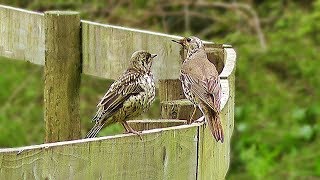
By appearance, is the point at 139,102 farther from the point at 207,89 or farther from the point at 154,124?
the point at 154,124

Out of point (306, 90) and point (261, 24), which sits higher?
point (261, 24)

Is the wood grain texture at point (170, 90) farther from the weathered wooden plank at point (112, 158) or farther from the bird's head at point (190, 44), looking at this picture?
the weathered wooden plank at point (112, 158)

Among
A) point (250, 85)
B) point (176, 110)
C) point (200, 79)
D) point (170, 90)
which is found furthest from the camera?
point (250, 85)

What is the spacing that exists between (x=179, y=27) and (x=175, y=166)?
8921mm

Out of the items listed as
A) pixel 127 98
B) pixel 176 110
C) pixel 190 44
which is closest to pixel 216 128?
pixel 176 110

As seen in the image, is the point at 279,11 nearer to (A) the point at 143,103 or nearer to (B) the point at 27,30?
(B) the point at 27,30

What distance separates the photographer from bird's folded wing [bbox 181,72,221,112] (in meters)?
4.46

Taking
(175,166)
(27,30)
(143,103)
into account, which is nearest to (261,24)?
(27,30)

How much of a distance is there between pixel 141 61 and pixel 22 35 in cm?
110

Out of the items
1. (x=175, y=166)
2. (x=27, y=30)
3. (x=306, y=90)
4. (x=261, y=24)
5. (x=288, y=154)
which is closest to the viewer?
(x=175, y=166)

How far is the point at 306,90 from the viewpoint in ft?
35.7

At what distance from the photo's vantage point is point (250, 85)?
10453 millimetres

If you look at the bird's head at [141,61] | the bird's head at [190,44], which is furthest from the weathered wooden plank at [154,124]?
the bird's head at [190,44]

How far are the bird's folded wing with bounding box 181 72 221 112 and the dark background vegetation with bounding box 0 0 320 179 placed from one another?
3733 mm
